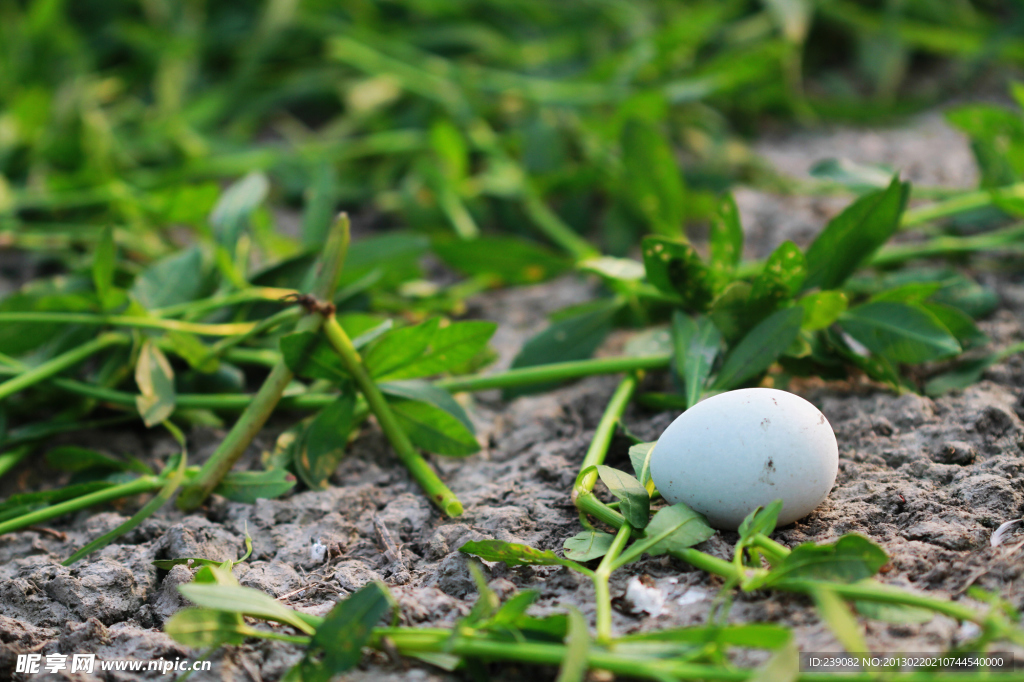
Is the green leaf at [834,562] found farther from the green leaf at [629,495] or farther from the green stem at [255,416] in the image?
the green stem at [255,416]

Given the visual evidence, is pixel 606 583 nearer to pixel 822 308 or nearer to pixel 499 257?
pixel 822 308

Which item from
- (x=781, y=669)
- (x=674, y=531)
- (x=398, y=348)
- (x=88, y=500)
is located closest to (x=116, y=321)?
(x=88, y=500)

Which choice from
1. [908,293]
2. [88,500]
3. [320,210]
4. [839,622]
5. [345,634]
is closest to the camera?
[839,622]

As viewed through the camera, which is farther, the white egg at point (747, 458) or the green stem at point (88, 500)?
the green stem at point (88, 500)

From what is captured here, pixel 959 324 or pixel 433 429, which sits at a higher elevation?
pixel 959 324

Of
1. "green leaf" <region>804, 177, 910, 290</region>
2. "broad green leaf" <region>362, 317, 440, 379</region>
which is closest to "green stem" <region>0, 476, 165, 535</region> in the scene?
"broad green leaf" <region>362, 317, 440, 379</region>

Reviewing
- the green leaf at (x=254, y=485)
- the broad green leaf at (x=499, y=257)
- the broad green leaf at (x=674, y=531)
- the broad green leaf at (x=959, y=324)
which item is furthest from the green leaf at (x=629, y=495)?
the broad green leaf at (x=499, y=257)

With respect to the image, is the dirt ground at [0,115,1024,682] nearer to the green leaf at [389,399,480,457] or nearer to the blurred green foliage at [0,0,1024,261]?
the green leaf at [389,399,480,457]
